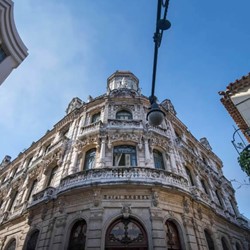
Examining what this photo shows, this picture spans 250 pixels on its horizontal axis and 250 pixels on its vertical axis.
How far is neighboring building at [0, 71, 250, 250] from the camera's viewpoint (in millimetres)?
10156

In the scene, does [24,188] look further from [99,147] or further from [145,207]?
[145,207]

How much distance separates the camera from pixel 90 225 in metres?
9.93

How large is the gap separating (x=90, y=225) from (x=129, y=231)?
1.98 meters

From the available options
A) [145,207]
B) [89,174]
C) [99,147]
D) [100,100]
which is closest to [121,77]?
[100,100]

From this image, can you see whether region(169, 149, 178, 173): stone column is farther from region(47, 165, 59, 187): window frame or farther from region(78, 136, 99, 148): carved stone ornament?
region(47, 165, 59, 187): window frame

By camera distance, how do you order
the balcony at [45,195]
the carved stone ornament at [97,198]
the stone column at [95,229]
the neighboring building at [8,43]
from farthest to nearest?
the balcony at [45,195] < the carved stone ornament at [97,198] < the stone column at [95,229] < the neighboring building at [8,43]

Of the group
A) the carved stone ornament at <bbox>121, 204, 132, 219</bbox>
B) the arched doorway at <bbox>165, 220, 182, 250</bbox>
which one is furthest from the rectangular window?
the arched doorway at <bbox>165, 220, 182, 250</bbox>

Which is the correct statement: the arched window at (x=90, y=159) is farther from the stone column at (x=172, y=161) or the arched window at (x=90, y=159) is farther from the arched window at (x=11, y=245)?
the arched window at (x=11, y=245)

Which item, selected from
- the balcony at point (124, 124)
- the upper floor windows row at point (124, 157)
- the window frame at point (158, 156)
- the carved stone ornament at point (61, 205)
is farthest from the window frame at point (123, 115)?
the carved stone ornament at point (61, 205)

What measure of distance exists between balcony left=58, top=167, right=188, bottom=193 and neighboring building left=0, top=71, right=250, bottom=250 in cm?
6

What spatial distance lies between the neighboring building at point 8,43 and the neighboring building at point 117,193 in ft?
22.5

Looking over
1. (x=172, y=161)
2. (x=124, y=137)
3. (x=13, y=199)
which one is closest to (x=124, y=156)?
(x=124, y=137)

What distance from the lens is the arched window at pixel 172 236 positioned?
10036 mm

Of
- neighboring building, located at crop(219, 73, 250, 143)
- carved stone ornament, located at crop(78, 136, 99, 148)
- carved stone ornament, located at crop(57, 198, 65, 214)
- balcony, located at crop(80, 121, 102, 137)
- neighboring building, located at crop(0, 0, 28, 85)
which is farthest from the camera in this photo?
balcony, located at crop(80, 121, 102, 137)
